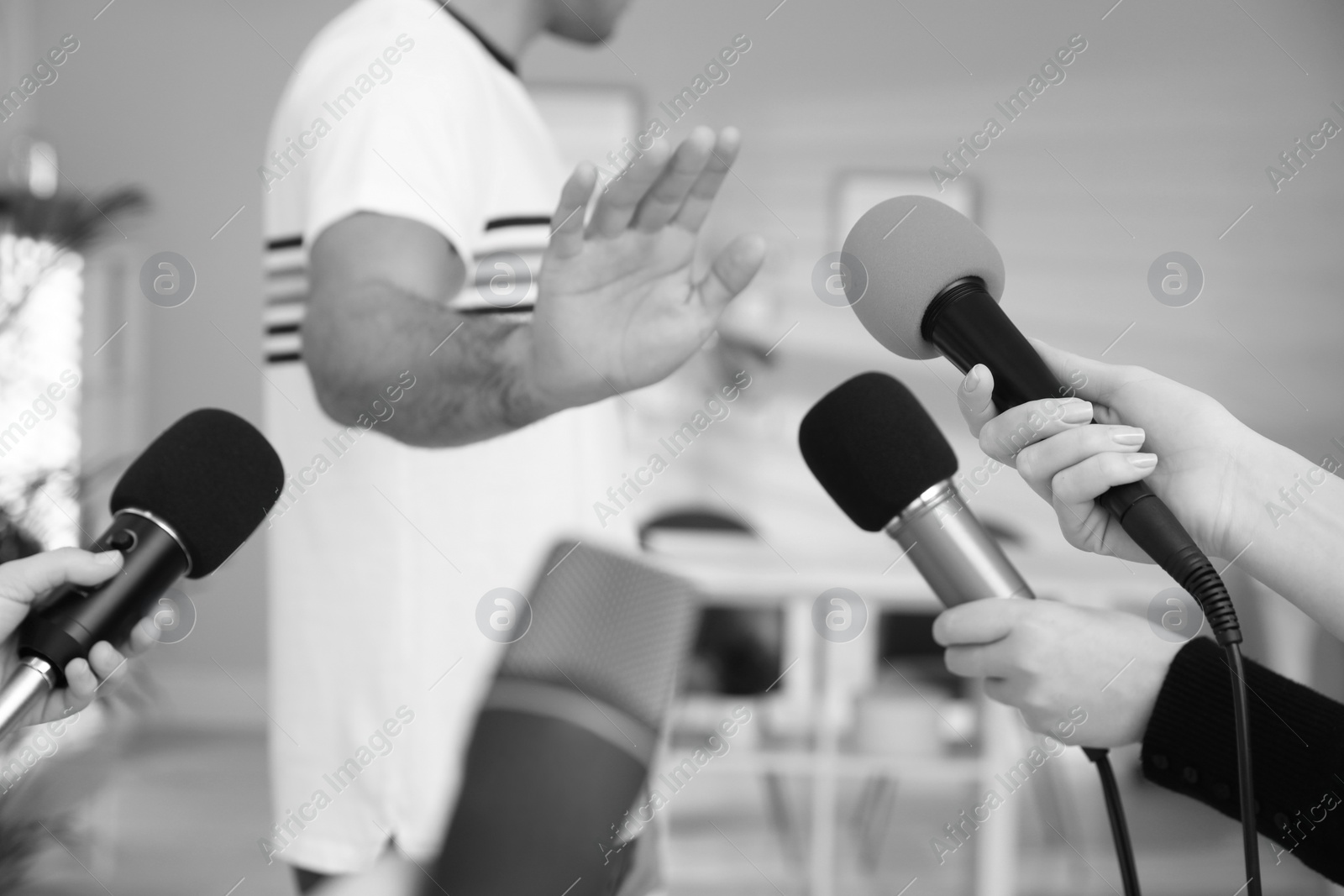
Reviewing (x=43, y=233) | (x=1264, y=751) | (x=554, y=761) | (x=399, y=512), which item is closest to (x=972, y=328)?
(x=1264, y=751)

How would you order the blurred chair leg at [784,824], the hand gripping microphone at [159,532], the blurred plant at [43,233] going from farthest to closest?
the blurred chair leg at [784,824]
the blurred plant at [43,233]
the hand gripping microphone at [159,532]

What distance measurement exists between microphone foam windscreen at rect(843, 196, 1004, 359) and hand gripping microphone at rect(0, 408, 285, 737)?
39 centimetres

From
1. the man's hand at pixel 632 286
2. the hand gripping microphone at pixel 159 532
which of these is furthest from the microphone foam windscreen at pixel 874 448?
the hand gripping microphone at pixel 159 532

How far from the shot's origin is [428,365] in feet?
2.56

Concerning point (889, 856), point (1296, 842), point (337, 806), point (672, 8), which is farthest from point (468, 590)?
point (672, 8)

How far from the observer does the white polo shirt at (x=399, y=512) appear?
0.95 m

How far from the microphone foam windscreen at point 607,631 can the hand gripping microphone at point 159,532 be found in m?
0.28

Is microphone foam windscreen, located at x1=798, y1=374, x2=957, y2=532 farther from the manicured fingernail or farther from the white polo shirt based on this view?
the white polo shirt

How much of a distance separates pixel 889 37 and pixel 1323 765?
3591mm

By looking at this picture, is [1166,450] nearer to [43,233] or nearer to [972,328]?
[972,328]

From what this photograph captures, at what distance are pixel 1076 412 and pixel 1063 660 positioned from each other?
0.17 metres

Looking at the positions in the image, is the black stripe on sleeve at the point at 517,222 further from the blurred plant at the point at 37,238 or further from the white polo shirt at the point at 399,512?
the blurred plant at the point at 37,238

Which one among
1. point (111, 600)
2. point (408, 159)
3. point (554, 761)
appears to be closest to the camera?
point (554, 761)

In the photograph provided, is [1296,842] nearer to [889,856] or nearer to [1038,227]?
[889,856]
